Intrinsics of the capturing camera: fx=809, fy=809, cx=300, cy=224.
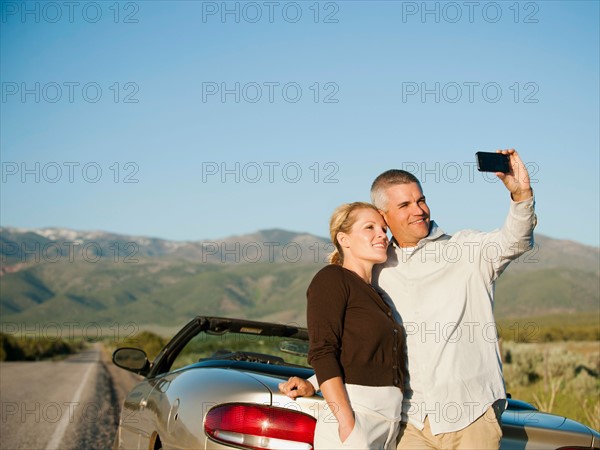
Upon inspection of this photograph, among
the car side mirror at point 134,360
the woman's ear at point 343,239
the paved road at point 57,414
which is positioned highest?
the woman's ear at point 343,239

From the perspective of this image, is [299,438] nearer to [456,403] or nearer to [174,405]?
[456,403]

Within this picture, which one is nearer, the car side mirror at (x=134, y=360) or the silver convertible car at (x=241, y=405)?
the silver convertible car at (x=241, y=405)

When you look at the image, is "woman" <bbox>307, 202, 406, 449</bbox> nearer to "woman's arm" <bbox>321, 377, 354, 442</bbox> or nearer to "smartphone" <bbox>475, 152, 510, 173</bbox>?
"woman's arm" <bbox>321, 377, 354, 442</bbox>

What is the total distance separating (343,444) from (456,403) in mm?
579

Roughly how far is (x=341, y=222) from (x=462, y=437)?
1.09 metres

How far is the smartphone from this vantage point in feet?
11.5

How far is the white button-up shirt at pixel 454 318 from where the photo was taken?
3.51m

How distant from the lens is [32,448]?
30.9ft

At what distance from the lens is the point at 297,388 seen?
140 inches

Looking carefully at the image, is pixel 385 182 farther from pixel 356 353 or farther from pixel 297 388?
pixel 297 388

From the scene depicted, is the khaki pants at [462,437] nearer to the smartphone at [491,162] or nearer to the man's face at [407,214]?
the man's face at [407,214]

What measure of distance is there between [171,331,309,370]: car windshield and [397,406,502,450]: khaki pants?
118cm

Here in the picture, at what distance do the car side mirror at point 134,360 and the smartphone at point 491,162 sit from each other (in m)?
3.22

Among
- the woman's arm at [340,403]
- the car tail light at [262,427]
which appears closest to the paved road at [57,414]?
the car tail light at [262,427]
